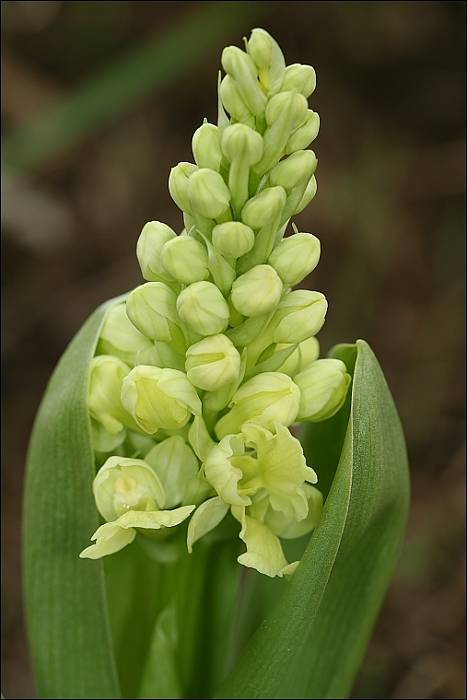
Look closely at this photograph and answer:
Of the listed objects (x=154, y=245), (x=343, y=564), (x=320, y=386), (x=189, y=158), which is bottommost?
(x=343, y=564)

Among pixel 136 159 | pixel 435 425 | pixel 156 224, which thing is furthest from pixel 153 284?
pixel 136 159

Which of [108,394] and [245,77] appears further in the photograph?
[108,394]

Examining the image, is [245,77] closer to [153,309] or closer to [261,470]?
[153,309]

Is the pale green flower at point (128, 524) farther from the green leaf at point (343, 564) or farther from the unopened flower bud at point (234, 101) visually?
the unopened flower bud at point (234, 101)

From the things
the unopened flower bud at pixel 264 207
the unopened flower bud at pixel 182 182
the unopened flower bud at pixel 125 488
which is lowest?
the unopened flower bud at pixel 125 488

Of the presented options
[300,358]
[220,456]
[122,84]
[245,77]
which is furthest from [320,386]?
[122,84]

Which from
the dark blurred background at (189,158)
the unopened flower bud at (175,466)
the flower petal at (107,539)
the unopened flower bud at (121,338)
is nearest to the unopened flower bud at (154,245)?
the unopened flower bud at (121,338)

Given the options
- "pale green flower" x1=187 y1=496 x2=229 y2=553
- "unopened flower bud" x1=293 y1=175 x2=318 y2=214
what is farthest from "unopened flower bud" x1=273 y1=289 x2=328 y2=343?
"pale green flower" x1=187 y1=496 x2=229 y2=553

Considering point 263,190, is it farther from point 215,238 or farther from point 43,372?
point 43,372
